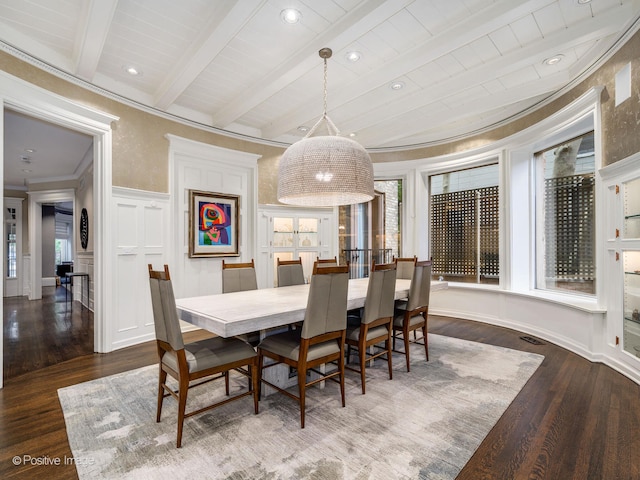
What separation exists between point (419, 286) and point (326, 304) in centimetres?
139

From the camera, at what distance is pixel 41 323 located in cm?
500

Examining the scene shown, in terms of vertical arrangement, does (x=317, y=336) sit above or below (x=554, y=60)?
below

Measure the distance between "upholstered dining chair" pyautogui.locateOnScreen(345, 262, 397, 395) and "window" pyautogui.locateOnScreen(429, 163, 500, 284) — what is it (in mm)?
3005

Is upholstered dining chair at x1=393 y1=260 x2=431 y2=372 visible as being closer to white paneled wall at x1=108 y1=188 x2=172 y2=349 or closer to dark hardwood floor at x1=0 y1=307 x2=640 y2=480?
dark hardwood floor at x1=0 y1=307 x2=640 y2=480

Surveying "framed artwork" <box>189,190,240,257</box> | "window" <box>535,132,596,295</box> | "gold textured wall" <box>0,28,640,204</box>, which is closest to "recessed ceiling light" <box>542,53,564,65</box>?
"gold textured wall" <box>0,28,640,204</box>

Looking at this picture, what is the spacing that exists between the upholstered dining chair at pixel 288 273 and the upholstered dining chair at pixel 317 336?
1269 mm

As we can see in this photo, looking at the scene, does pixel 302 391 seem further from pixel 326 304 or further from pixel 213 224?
pixel 213 224

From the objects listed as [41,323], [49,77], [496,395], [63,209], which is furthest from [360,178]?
[63,209]

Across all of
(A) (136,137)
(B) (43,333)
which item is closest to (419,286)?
(A) (136,137)

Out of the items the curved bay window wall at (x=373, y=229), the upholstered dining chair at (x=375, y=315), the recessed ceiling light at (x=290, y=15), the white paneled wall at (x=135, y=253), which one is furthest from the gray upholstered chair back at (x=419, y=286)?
the white paneled wall at (x=135, y=253)

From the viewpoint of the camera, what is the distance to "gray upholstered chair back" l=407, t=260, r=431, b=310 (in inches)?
127

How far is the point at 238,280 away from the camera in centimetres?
336

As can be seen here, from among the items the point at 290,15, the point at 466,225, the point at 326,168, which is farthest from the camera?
the point at 466,225

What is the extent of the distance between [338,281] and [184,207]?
119 inches
